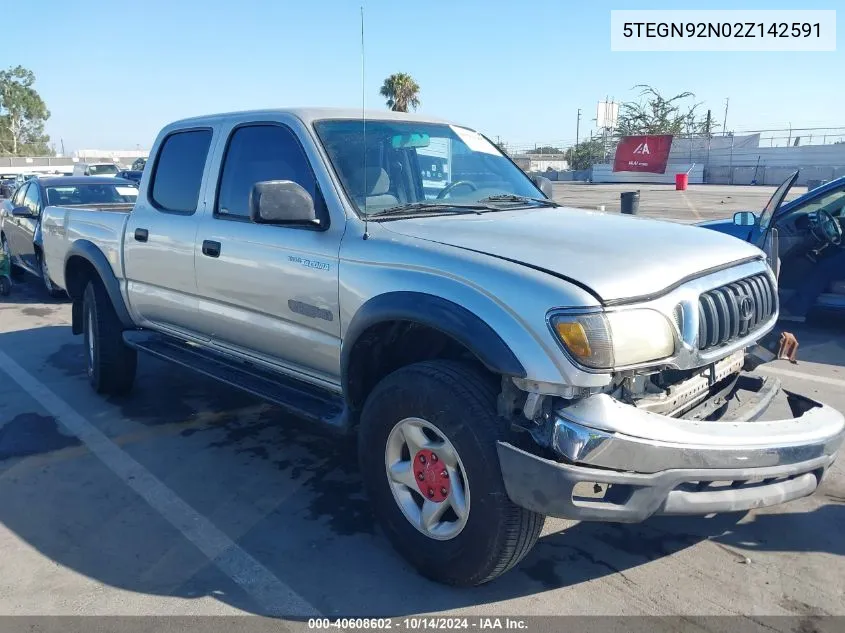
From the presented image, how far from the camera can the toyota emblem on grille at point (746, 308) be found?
312cm

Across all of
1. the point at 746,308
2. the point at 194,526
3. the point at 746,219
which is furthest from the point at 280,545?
the point at 746,219

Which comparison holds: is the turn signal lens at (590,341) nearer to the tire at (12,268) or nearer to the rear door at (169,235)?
the rear door at (169,235)

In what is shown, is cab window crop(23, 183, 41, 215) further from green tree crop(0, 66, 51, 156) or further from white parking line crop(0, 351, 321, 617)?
green tree crop(0, 66, 51, 156)

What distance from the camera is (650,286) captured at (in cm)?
276

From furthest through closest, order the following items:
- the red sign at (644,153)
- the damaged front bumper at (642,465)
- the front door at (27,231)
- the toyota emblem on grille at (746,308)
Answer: the red sign at (644,153), the front door at (27,231), the toyota emblem on grille at (746,308), the damaged front bumper at (642,465)

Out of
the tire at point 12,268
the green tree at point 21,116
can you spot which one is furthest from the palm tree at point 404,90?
the green tree at point 21,116

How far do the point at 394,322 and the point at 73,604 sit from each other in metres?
1.79

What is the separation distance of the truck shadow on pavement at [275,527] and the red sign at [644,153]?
Result: 42.6 m

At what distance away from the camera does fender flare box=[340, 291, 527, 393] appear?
268 cm

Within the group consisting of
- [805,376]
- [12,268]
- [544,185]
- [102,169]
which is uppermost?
[102,169]

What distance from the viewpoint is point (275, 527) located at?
363 centimetres

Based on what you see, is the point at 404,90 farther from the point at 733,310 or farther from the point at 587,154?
the point at 733,310

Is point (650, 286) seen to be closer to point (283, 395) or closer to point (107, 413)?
point (283, 395)

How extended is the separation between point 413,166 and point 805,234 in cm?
480
